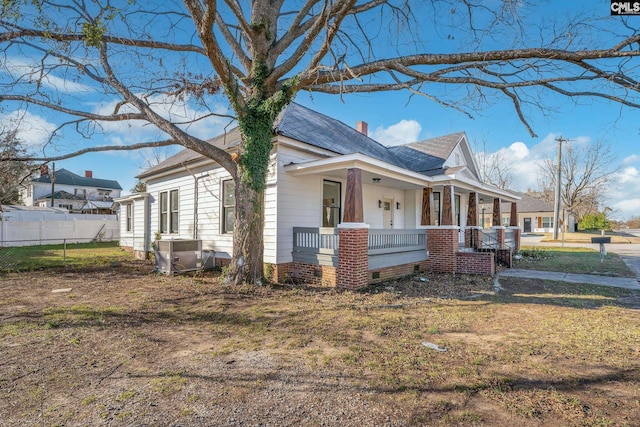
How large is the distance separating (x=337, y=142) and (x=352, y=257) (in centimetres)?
507

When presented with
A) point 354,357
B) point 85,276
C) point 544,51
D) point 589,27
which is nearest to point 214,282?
point 85,276

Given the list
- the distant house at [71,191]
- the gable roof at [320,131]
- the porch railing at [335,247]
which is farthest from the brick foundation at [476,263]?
the distant house at [71,191]

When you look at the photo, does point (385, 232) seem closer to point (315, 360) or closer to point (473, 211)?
point (473, 211)

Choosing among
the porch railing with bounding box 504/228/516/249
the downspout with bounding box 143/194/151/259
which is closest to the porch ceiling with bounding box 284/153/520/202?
the porch railing with bounding box 504/228/516/249

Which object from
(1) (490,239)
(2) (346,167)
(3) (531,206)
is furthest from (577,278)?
(3) (531,206)

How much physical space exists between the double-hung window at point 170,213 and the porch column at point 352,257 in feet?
26.1

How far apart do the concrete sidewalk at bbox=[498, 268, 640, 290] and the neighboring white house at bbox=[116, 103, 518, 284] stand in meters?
2.67

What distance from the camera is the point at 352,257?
7.71m

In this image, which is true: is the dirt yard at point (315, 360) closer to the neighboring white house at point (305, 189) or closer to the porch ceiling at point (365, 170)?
the neighboring white house at point (305, 189)

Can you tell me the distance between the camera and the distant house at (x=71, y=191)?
1597 inches

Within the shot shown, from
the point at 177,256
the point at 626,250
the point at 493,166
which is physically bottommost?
the point at 626,250

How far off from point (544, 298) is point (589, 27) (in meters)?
5.51

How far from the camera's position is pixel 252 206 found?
7.71m

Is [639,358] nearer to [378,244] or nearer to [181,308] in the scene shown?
[378,244]
